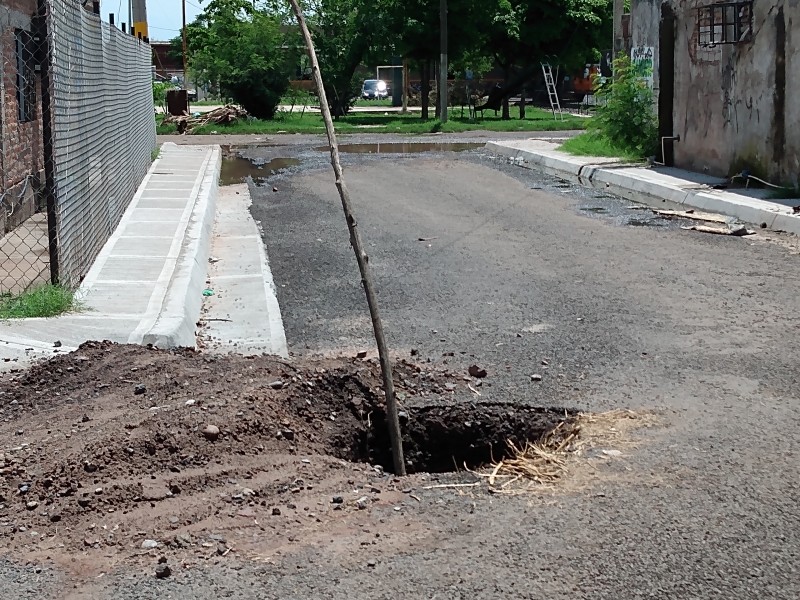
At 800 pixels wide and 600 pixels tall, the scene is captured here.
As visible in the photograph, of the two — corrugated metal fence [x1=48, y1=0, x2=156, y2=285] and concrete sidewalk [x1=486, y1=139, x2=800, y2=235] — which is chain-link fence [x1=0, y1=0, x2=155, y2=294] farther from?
concrete sidewalk [x1=486, y1=139, x2=800, y2=235]

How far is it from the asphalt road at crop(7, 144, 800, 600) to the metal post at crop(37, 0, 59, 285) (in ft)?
5.62

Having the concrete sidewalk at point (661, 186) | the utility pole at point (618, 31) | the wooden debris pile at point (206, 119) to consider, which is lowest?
the concrete sidewalk at point (661, 186)

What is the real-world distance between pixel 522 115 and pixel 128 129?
96.4 feet

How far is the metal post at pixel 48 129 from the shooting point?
761 cm

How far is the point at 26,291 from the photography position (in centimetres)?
789

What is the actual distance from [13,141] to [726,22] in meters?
10.2

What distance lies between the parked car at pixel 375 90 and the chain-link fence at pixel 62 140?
186 ft

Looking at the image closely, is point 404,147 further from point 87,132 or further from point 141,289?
point 141,289

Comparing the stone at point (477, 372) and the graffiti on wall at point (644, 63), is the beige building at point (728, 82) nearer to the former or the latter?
the graffiti on wall at point (644, 63)

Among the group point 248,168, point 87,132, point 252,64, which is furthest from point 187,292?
point 252,64

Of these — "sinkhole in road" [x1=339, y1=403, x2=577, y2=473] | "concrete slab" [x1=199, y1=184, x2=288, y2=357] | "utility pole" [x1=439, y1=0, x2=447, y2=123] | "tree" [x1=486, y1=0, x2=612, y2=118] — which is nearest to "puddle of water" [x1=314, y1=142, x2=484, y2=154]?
"utility pole" [x1=439, y1=0, x2=447, y2=123]

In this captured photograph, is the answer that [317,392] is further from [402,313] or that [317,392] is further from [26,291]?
[26,291]

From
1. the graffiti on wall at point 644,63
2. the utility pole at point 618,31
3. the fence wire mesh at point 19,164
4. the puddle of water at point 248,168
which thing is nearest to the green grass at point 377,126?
the utility pole at point 618,31

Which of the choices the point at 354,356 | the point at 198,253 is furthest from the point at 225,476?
the point at 198,253
